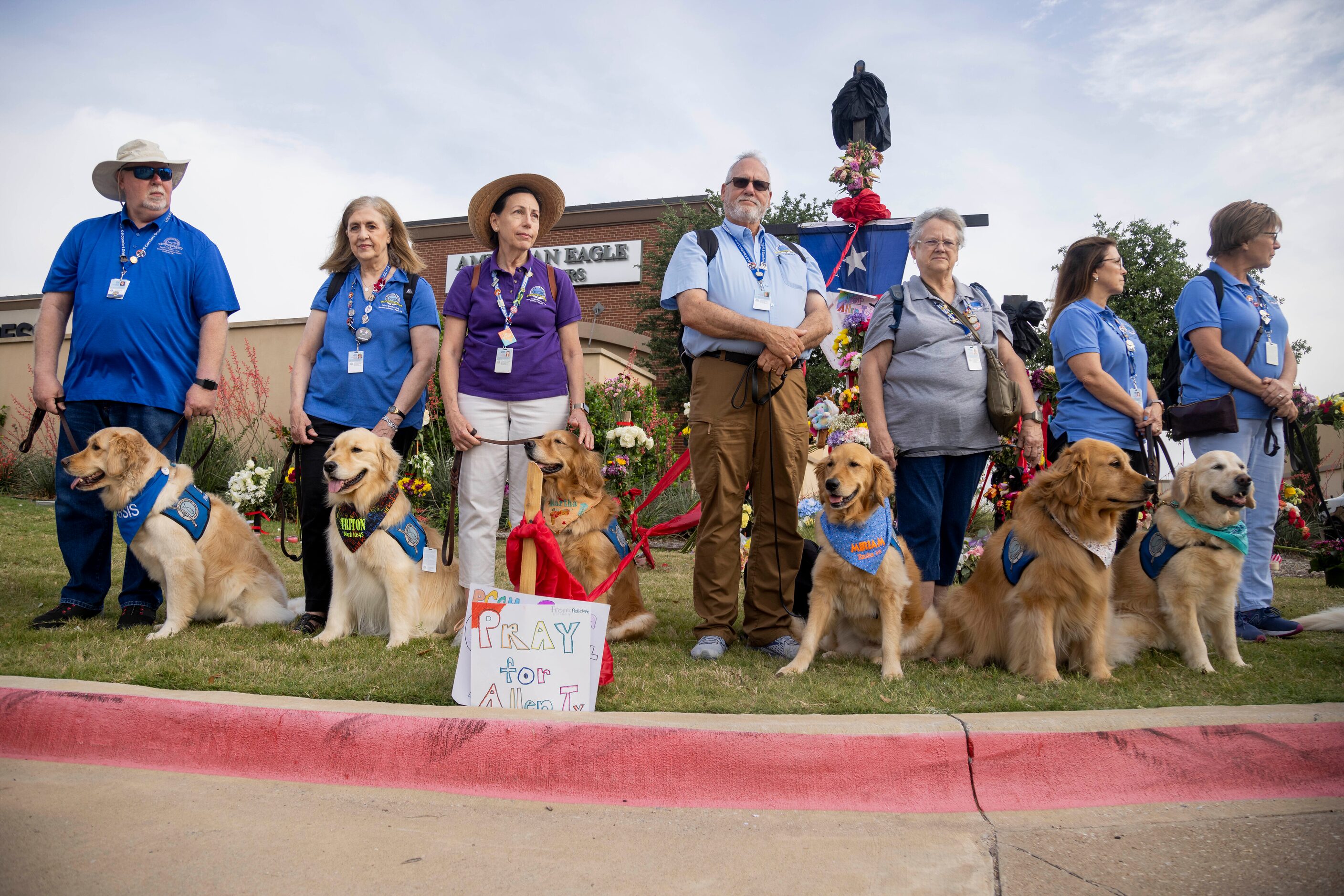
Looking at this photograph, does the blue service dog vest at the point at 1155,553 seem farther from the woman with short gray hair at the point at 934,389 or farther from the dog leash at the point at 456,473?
the dog leash at the point at 456,473

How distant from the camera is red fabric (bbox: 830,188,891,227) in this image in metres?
7.48

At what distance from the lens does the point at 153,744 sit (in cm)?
282

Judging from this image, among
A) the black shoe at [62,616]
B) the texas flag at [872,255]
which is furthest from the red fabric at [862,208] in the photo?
the black shoe at [62,616]

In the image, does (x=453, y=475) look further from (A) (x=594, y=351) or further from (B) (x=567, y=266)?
(B) (x=567, y=266)

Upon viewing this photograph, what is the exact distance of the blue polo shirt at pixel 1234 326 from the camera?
454 cm

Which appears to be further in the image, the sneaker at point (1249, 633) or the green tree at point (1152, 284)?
the green tree at point (1152, 284)

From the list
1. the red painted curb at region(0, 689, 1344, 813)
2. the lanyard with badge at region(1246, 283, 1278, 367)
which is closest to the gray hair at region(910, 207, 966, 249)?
the lanyard with badge at region(1246, 283, 1278, 367)

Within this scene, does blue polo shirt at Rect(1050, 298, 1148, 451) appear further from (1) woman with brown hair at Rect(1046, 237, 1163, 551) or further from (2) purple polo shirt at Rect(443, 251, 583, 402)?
(2) purple polo shirt at Rect(443, 251, 583, 402)

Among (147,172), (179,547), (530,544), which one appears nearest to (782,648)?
(530,544)

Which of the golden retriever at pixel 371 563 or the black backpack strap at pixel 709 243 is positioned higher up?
the black backpack strap at pixel 709 243

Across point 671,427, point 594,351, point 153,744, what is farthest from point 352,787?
point 594,351

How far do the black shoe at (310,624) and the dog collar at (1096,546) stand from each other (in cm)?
406

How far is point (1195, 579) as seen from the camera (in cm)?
385

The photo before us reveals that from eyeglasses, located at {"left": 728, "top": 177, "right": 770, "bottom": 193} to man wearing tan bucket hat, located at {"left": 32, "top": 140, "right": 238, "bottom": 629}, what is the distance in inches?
119
